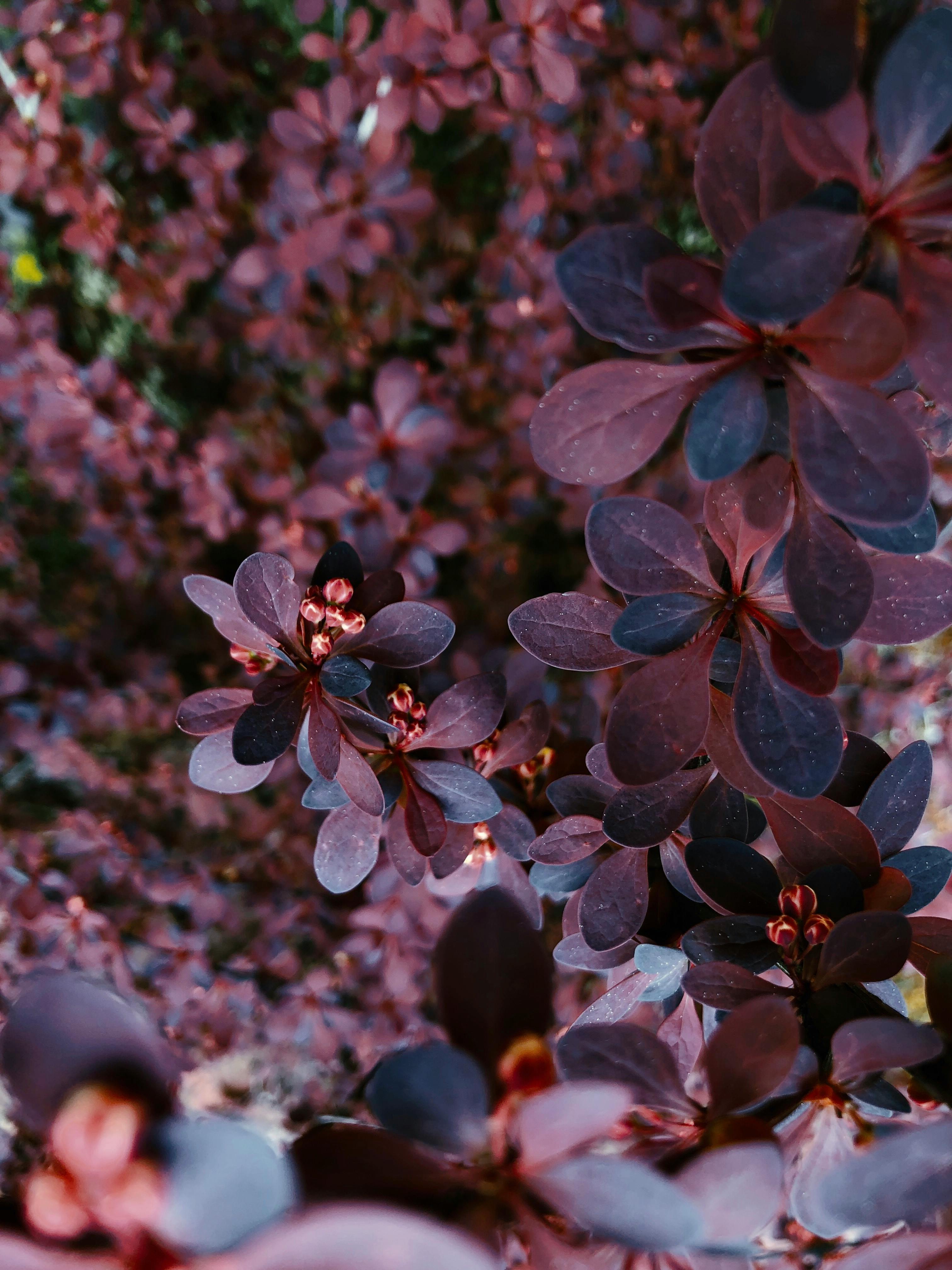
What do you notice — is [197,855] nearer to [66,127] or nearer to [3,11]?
[66,127]

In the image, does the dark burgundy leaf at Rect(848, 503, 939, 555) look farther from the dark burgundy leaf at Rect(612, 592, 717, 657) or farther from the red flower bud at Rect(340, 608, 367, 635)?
the red flower bud at Rect(340, 608, 367, 635)

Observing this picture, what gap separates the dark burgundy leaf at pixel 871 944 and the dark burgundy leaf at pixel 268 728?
402mm

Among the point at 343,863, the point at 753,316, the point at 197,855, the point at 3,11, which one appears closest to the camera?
the point at 753,316

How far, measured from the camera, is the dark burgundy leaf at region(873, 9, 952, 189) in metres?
0.41

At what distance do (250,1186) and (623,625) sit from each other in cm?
40

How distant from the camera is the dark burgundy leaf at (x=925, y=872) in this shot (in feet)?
1.93

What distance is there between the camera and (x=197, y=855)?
5.36 feet

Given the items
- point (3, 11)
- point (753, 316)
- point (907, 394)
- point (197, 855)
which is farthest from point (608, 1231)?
point (3, 11)

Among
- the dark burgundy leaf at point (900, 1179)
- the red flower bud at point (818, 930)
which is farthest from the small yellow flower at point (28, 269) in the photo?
the dark burgundy leaf at point (900, 1179)

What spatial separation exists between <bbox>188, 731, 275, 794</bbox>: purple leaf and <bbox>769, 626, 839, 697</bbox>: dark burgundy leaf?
19.1 inches

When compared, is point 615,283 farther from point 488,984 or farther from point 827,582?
point 488,984

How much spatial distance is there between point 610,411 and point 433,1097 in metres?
0.43

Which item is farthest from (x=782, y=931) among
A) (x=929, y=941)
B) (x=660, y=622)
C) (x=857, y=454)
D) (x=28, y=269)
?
(x=28, y=269)

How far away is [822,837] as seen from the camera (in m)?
0.60
